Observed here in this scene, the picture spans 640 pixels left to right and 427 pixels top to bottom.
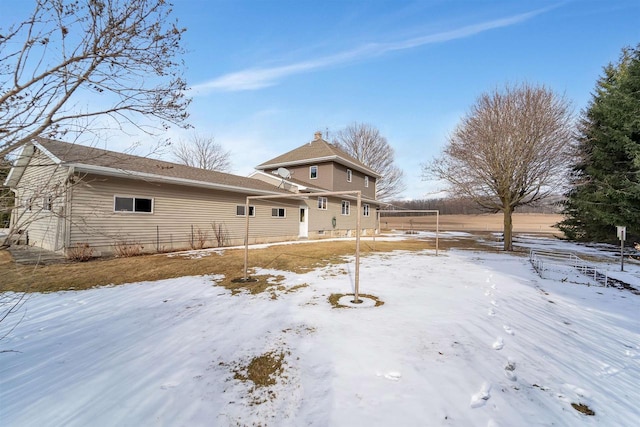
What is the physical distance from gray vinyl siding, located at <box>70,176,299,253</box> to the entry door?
299 centimetres

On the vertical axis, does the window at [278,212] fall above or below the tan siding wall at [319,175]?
below

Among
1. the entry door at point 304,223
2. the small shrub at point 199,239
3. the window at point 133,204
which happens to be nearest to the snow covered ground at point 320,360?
the window at point 133,204

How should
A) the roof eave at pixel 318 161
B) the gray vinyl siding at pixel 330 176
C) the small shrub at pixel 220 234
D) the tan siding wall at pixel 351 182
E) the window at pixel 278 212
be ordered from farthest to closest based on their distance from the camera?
1. the tan siding wall at pixel 351 182
2. the gray vinyl siding at pixel 330 176
3. the roof eave at pixel 318 161
4. the window at pixel 278 212
5. the small shrub at pixel 220 234

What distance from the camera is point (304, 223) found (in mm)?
19578

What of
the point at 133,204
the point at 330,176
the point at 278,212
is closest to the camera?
the point at 133,204

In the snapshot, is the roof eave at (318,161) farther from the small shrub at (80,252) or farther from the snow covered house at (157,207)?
the small shrub at (80,252)

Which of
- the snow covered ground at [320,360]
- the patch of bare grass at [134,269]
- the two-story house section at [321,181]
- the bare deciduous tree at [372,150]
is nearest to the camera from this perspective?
the snow covered ground at [320,360]

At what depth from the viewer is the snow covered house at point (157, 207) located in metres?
5.59

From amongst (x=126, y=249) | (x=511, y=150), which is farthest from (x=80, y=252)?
(x=511, y=150)

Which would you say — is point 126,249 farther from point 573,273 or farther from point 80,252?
point 573,273

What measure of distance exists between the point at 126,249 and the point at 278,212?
28.3 ft

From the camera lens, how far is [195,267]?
28.7 ft

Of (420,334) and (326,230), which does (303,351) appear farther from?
(326,230)

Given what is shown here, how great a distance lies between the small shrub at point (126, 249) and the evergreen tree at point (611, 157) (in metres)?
19.7
